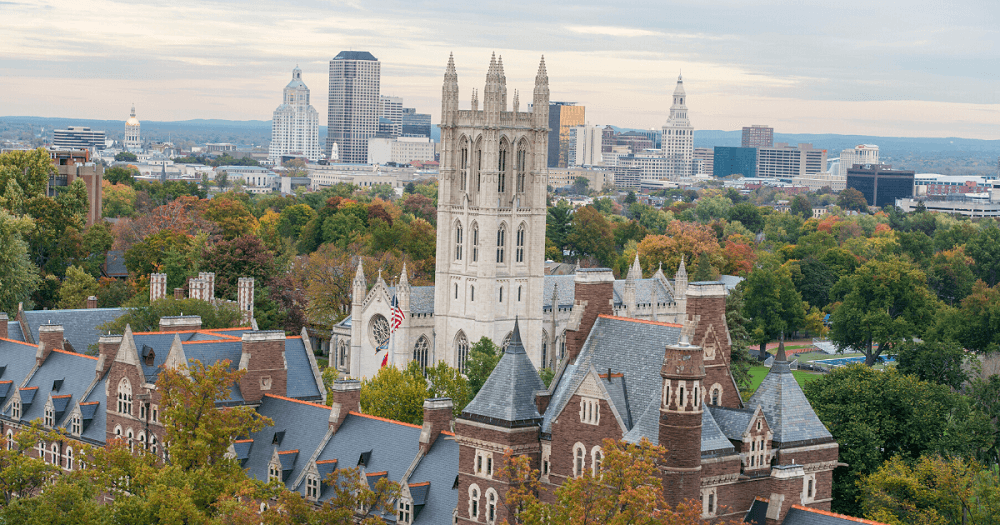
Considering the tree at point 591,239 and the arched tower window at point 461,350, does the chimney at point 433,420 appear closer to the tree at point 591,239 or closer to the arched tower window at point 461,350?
the arched tower window at point 461,350

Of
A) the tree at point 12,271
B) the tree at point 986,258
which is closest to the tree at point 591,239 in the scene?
the tree at point 986,258

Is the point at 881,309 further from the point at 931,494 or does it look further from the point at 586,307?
the point at 586,307

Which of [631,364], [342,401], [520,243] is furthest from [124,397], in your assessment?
[520,243]

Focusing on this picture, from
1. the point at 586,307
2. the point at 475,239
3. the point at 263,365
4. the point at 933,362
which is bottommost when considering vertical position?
the point at 933,362

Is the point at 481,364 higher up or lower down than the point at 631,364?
lower down

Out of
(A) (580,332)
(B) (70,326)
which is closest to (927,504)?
(A) (580,332)

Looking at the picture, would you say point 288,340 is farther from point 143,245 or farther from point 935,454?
point 143,245
